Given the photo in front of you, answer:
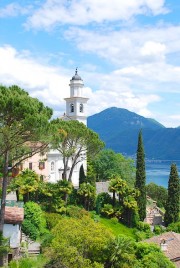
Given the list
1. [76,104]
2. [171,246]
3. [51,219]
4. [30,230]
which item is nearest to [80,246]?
[30,230]

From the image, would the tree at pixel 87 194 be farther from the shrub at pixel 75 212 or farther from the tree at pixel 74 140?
the tree at pixel 74 140

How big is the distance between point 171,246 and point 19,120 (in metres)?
14.1

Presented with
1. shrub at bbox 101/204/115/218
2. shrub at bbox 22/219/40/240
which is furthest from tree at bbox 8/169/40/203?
shrub at bbox 101/204/115/218

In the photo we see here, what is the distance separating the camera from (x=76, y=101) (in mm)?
53594

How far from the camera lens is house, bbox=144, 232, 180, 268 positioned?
26.2 meters

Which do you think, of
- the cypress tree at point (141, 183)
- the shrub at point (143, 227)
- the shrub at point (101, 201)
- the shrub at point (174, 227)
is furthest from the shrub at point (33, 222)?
the shrub at point (174, 227)

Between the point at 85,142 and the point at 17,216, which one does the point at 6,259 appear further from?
the point at 85,142

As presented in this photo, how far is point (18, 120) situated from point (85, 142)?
17461 millimetres

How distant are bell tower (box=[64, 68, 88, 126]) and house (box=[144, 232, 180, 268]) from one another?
87.7ft

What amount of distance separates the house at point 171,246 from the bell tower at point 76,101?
26.7 metres

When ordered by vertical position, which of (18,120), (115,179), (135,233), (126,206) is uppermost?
(18,120)

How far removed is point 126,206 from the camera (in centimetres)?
3772

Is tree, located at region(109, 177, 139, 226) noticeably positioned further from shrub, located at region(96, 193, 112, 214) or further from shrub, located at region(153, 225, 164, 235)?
shrub, located at region(153, 225, 164, 235)

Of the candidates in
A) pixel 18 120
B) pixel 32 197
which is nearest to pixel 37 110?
pixel 18 120
